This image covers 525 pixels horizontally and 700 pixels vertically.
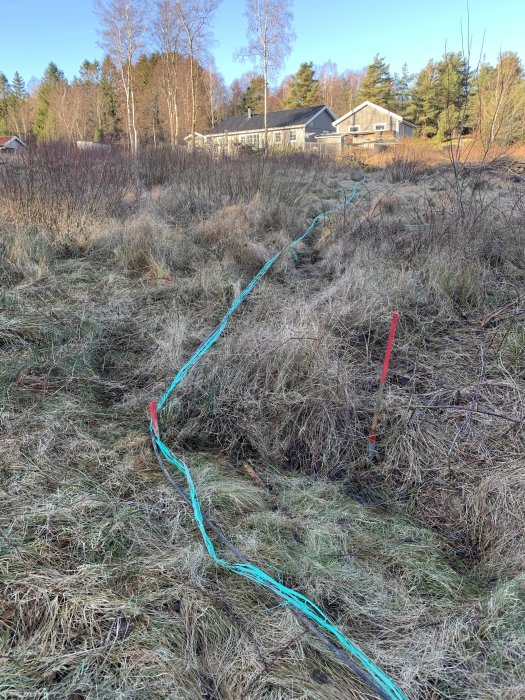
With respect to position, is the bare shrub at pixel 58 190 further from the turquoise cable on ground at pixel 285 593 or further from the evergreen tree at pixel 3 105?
the evergreen tree at pixel 3 105

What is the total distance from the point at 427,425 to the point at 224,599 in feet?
4.50

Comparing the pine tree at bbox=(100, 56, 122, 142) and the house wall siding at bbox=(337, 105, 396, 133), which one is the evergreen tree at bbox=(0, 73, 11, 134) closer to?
the pine tree at bbox=(100, 56, 122, 142)

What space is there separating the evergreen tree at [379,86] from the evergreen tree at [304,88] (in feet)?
16.3

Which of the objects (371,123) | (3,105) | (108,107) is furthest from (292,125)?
(3,105)

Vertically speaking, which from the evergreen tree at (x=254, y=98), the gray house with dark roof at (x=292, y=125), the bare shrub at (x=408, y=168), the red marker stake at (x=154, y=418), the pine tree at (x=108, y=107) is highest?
the evergreen tree at (x=254, y=98)

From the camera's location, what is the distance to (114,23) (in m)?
18.7

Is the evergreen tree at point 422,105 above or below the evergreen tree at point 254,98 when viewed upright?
below

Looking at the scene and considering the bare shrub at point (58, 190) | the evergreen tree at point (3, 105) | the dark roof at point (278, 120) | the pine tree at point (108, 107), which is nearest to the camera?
the bare shrub at point (58, 190)

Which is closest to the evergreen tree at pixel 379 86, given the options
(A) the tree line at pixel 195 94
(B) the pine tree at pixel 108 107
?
(A) the tree line at pixel 195 94

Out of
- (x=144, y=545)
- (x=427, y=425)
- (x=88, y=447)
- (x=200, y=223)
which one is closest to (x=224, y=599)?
(x=144, y=545)

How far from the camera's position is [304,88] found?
1672 inches

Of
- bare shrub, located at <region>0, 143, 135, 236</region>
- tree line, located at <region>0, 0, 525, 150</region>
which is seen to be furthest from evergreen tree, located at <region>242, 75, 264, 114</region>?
bare shrub, located at <region>0, 143, 135, 236</region>

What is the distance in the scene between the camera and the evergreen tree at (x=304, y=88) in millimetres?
41969

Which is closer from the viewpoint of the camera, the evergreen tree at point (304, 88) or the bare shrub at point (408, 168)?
the bare shrub at point (408, 168)
